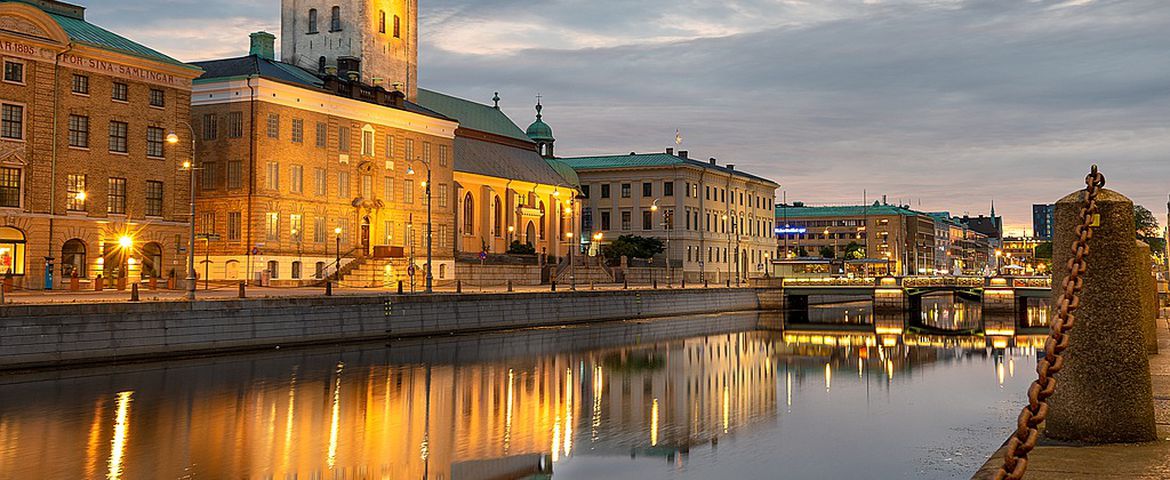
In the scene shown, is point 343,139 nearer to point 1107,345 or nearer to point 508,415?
point 508,415

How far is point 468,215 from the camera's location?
353ft

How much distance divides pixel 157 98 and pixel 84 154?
558 cm

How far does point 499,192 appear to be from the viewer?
112625 millimetres


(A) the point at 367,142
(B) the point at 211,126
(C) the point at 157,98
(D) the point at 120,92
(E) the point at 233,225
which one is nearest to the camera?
(D) the point at 120,92

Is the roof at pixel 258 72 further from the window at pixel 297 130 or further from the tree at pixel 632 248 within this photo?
the tree at pixel 632 248

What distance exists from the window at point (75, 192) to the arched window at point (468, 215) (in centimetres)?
4854

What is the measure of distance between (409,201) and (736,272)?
67.7m

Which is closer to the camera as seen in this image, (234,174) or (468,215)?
(234,174)

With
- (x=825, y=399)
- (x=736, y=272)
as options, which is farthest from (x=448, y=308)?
(x=736, y=272)

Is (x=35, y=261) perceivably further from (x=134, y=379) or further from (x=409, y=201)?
(x=409, y=201)

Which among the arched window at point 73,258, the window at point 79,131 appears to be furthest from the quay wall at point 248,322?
the window at point 79,131

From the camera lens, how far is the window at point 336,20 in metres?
102

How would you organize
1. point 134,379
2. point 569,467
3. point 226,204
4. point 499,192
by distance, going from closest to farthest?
1. point 569,467
2. point 134,379
3. point 226,204
4. point 499,192

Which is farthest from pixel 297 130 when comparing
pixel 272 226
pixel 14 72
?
pixel 14 72
